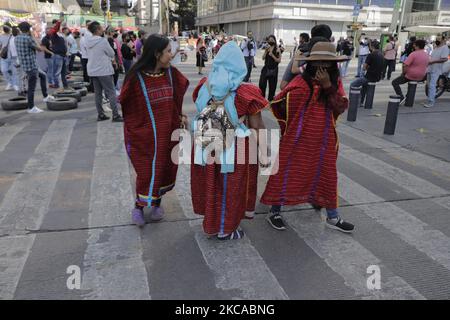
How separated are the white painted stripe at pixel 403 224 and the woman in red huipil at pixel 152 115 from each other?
229 centimetres

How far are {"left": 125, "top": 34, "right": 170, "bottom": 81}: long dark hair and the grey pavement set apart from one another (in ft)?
5.14

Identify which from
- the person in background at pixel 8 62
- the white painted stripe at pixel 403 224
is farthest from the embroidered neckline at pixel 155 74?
the person in background at pixel 8 62

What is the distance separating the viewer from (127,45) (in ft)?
39.1

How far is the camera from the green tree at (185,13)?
91488 millimetres

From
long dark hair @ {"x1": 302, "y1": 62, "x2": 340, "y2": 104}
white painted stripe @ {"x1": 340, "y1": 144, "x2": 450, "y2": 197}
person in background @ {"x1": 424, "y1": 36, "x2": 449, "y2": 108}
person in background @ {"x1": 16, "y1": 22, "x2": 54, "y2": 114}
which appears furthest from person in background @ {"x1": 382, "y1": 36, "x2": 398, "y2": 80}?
long dark hair @ {"x1": 302, "y1": 62, "x2": 340, "y2": 104}

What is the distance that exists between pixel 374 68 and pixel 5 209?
30.1ft

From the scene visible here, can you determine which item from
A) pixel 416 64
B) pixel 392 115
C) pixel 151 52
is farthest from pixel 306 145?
pixel 416 64

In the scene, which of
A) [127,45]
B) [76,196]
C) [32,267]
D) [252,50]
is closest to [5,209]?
[76,196]

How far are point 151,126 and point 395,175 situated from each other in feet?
12.3

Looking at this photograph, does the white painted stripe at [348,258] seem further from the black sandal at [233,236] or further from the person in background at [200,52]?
the person in background at [200,52]

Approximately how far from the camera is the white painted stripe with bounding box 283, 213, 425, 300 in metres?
2.89

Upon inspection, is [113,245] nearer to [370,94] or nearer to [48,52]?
[370,94]

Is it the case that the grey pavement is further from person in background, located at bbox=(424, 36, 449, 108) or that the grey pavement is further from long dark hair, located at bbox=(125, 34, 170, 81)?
person in background, located at bbox=(424, 36, 449, 108)

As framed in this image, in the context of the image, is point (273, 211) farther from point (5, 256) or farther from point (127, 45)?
point (127, 45)
